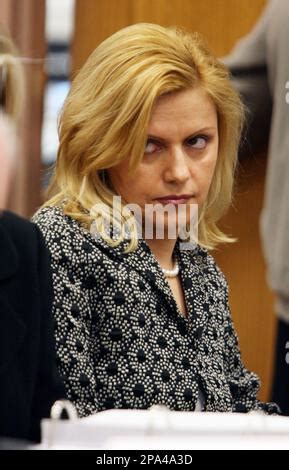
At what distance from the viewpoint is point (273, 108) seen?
1756 mm

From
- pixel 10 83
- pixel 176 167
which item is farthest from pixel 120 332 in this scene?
pixel 10 83

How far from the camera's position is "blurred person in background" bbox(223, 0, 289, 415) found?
173cm

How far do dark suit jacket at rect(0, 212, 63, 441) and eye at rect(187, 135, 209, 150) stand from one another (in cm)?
28

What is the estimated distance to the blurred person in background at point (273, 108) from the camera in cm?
173

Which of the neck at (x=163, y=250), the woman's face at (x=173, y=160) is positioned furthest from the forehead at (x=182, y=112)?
the neck at (x=163, y=250)

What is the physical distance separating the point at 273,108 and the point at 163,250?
1.18ft

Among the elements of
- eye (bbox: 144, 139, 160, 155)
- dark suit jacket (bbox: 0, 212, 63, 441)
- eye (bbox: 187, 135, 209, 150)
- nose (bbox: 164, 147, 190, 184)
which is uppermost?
eye (bbox: 187, 135, 209, 150)

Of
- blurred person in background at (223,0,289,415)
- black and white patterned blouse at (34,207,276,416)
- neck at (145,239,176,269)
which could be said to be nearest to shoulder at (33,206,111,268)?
black and white patterned blouse at (34,207,276,416)

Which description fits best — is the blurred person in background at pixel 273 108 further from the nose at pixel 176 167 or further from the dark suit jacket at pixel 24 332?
the dark suit jacket at pixel 24 332

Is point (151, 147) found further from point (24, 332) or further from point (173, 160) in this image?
point (24, 332)

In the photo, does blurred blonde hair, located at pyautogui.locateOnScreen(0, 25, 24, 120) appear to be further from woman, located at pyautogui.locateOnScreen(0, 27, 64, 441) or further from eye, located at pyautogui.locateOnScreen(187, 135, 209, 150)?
eye, located at pyautogui.locateOnScreen(187, 135, 209, 150)

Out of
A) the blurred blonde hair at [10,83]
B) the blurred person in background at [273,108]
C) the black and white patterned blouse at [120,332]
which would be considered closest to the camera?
the blurred blonde hair at [10,83]

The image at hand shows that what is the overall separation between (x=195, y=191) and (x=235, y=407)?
33 cm

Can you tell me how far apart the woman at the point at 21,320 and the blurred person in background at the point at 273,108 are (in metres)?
0.51
